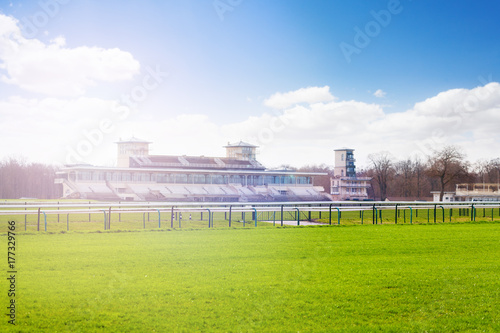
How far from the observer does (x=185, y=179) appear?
70.8 m

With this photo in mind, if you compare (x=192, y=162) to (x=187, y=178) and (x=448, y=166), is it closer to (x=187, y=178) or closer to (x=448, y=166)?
(x=187, y=178)

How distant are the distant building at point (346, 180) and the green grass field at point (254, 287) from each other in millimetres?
71002

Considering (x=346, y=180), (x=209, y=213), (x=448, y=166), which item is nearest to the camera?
(x=209, y=213)

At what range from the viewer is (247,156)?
86.3 m

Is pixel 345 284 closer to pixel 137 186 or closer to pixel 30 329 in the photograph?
pixel 30 329

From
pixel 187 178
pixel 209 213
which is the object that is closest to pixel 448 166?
pixel 187 178

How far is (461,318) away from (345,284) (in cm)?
242

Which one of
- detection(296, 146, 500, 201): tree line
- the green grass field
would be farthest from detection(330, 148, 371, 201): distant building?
the green grass field

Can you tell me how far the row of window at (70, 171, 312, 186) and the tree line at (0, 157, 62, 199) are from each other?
57.0ft

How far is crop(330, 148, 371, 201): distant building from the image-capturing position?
8562 centimetres

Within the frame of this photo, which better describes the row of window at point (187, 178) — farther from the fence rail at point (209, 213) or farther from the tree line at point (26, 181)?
the fence rail at point (209, 213)

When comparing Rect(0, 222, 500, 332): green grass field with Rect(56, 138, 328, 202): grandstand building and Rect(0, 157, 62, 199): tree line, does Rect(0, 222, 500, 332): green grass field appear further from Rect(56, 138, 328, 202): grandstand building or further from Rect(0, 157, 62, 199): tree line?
Rect(0, 157, 62, 199): tree line

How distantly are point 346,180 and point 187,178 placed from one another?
97.2 feet

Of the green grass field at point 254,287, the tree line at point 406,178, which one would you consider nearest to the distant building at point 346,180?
the tree line at point 406,178
